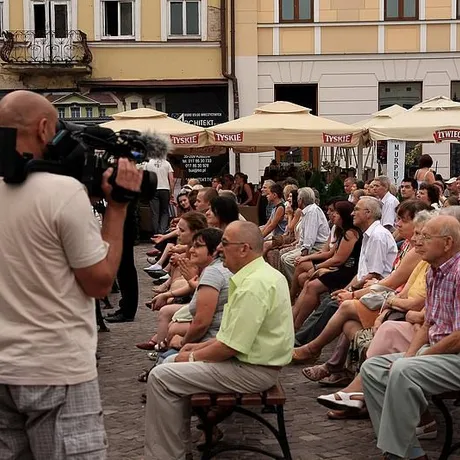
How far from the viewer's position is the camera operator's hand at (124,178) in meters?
3.02

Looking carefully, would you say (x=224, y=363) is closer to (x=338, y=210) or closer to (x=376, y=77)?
(x=338, y=210)

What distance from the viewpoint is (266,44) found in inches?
1001

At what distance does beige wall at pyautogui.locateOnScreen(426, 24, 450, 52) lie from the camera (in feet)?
82.2

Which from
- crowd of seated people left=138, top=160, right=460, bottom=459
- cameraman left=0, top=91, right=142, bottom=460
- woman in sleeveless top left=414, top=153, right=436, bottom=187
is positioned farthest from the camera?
woman in sleeveless top left=414, top=153, right=436, bottom=187

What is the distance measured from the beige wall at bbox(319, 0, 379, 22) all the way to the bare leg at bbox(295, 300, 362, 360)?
19.1 m

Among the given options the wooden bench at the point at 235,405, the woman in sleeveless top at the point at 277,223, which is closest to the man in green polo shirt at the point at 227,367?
the wooden bench at the point at 235,405

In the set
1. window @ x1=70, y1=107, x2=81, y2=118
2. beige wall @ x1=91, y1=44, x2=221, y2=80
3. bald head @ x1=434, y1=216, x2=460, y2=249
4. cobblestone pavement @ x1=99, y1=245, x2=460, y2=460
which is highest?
beige wall @ x1=91, y1=44, x2=221, y2=80

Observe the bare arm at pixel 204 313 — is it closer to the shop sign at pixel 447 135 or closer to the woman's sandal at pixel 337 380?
the woman's sandal at pixel 337 380

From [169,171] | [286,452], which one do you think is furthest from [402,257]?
[169,171]

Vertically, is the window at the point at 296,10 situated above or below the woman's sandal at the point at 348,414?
above

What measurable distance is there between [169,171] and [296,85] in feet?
27.8

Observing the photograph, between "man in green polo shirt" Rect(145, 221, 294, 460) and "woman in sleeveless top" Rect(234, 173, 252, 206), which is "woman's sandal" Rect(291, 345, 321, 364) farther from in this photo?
"woman in sleeveless top" Rect(234, 173, 252, 206)

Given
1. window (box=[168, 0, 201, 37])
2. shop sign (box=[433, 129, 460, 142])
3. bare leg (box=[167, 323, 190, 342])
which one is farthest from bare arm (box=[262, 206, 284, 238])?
window (box=[168, 0, 201, 37])

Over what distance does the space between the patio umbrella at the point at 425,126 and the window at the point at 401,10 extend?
1082cm
